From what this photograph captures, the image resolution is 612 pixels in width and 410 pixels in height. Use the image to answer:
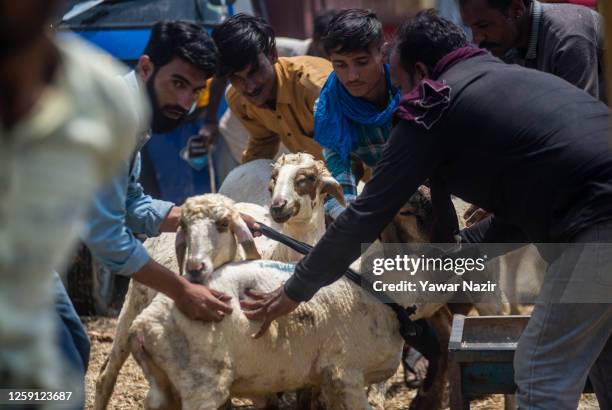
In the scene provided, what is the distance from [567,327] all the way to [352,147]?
190 centimetres

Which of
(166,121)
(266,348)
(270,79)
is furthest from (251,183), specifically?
(266,348)

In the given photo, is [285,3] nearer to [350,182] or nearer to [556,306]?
[350,182]

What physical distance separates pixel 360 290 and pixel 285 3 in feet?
31.9

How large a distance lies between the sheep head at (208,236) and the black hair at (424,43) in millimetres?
988

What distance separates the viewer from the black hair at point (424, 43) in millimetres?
3582

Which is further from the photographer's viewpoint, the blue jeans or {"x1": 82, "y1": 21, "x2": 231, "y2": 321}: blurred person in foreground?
{"x1": 82, "y1": 21, "x2": 231, "y2": 321}: blurred person in foreground

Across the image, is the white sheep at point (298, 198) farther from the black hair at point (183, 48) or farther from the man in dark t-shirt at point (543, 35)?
the man in dark t-shirt at point (543, 35)

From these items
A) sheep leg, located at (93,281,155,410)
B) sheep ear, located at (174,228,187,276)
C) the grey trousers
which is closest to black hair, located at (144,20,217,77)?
sheep ear, located at (174,228,187,276)

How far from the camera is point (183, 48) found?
13.6 ft

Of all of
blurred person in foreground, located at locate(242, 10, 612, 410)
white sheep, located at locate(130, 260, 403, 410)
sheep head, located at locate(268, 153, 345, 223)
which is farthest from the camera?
sheep head, located at locate(268, 153, 345, 223)

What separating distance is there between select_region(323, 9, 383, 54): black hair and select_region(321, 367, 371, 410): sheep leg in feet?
5.14

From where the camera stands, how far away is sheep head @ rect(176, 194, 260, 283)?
4.00 metres

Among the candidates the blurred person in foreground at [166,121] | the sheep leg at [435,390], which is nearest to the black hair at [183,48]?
the blurred person in foreground at [166,121]

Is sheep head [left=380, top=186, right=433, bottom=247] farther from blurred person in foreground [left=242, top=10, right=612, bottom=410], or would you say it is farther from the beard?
blurred person in foreground [left=242, top=10, right=612, bottom=410]
